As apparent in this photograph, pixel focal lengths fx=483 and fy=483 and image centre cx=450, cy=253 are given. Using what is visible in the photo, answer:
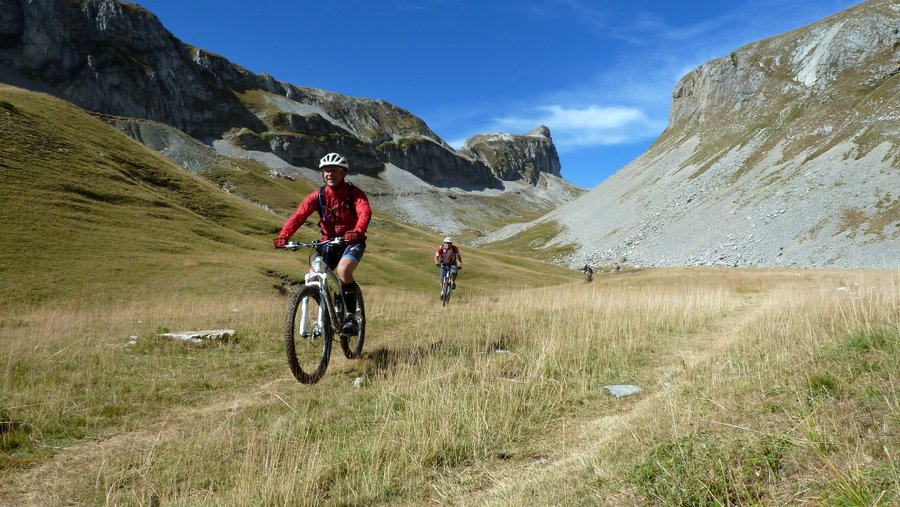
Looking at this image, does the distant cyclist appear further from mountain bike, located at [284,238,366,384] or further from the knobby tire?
mountain bike, located at [284,238,366,384]

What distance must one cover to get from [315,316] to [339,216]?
1.94 m

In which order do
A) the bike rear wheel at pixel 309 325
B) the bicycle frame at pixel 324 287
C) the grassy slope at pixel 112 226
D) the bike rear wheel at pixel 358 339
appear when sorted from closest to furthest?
the bike rear wheel at pixel 309 325, the bicycle frame at pixel 324 287, the bike rear wheel at pixel 358 339, the grassy slope at pixel 112 226

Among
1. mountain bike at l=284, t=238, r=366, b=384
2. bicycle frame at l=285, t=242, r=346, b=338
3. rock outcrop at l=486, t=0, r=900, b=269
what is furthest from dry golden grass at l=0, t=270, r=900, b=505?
rock outcrop at l=486, t=0, r=900, b=269

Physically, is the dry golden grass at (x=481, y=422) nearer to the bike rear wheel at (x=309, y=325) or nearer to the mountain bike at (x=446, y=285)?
the bike rear wheel at (x=309, y=325)

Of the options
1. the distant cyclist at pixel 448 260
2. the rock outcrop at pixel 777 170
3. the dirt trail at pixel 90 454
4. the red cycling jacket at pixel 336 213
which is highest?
the rock outcrop at pixel 777 170

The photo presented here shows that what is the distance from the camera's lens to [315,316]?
8586 mm

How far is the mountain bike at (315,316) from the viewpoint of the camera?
25.5ft

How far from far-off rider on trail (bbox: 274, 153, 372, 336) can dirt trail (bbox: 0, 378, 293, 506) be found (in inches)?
98.8

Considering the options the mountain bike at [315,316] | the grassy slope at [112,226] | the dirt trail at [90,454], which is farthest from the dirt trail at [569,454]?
the grassy slope at [112,226]

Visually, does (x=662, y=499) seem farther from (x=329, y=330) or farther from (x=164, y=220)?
(x=164, y=220)

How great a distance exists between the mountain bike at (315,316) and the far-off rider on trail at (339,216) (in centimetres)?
19

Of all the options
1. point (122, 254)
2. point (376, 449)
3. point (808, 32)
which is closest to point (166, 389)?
point (376, 449)

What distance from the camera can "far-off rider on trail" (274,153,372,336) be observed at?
29.2 ft

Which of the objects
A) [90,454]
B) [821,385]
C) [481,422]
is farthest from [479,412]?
[90,454]
